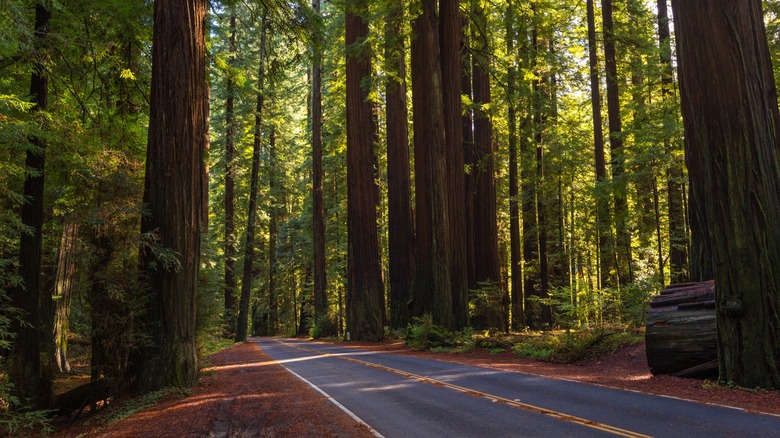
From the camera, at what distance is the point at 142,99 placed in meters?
13.5

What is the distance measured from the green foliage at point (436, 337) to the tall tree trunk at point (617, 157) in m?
7.55

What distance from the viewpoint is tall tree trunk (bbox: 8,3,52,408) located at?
1131 centimetres

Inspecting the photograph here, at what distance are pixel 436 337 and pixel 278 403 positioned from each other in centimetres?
1000

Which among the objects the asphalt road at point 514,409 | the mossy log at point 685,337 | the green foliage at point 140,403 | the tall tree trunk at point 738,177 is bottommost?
the green foliage at point 140,403

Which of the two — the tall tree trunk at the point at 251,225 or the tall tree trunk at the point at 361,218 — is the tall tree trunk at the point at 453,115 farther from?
the tall tree trunk at the point at 251,225

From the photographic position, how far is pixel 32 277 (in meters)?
11.9

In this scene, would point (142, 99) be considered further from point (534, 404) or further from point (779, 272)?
point (779, 272)

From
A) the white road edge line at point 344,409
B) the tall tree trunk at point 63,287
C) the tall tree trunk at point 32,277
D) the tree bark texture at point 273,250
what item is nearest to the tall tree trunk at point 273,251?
the tree bark texture at point 273,250

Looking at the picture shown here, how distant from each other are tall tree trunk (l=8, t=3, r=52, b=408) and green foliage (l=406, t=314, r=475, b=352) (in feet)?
36.4

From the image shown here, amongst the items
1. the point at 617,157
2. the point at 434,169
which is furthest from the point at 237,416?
the point at 617,157

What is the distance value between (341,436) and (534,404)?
2.98 metres

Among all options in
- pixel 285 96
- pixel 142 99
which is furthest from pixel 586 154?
pixel 285 96

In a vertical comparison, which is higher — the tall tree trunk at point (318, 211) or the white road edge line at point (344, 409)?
the tall tree trunk at point (318, 211)

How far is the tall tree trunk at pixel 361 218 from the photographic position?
78.2ft
